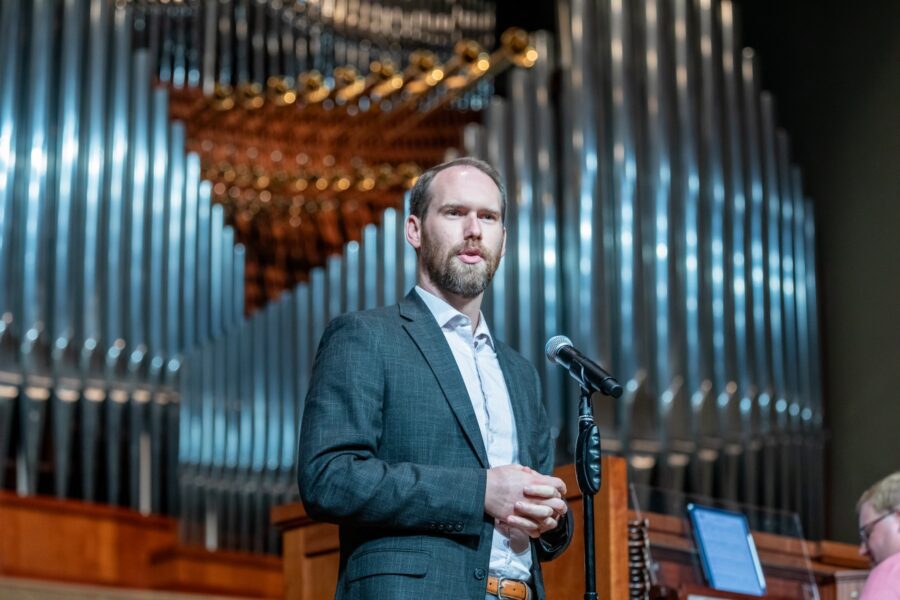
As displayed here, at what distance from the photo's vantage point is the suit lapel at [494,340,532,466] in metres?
2.57

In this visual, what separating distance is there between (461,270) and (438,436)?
11.6 inches

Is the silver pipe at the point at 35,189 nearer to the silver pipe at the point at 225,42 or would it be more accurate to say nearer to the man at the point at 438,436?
the silver pipe at the point at 225,42

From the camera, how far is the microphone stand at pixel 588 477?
236cm

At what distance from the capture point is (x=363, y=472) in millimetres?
2342

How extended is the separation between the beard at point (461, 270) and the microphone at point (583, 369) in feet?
0.52

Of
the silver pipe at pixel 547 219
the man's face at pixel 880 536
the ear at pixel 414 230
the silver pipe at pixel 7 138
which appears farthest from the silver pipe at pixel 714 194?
the ear at pixel 414 230

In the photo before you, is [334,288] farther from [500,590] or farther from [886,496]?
[500,590]

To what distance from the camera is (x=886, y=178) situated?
5.68 metres

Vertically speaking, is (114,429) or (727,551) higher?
(114,429)

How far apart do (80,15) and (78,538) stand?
1872 mm

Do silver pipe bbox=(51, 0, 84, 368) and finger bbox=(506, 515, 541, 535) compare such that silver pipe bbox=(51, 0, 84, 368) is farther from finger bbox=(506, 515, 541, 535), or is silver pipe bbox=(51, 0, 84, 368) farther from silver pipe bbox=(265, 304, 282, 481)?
finger bbox=(506, 515, 541, 535)

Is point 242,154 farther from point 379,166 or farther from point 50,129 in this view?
point 50,129

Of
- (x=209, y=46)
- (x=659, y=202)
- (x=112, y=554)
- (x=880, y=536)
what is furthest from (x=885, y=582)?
(x=209, y=46)

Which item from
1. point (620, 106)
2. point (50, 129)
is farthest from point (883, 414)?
point (50, 129)
